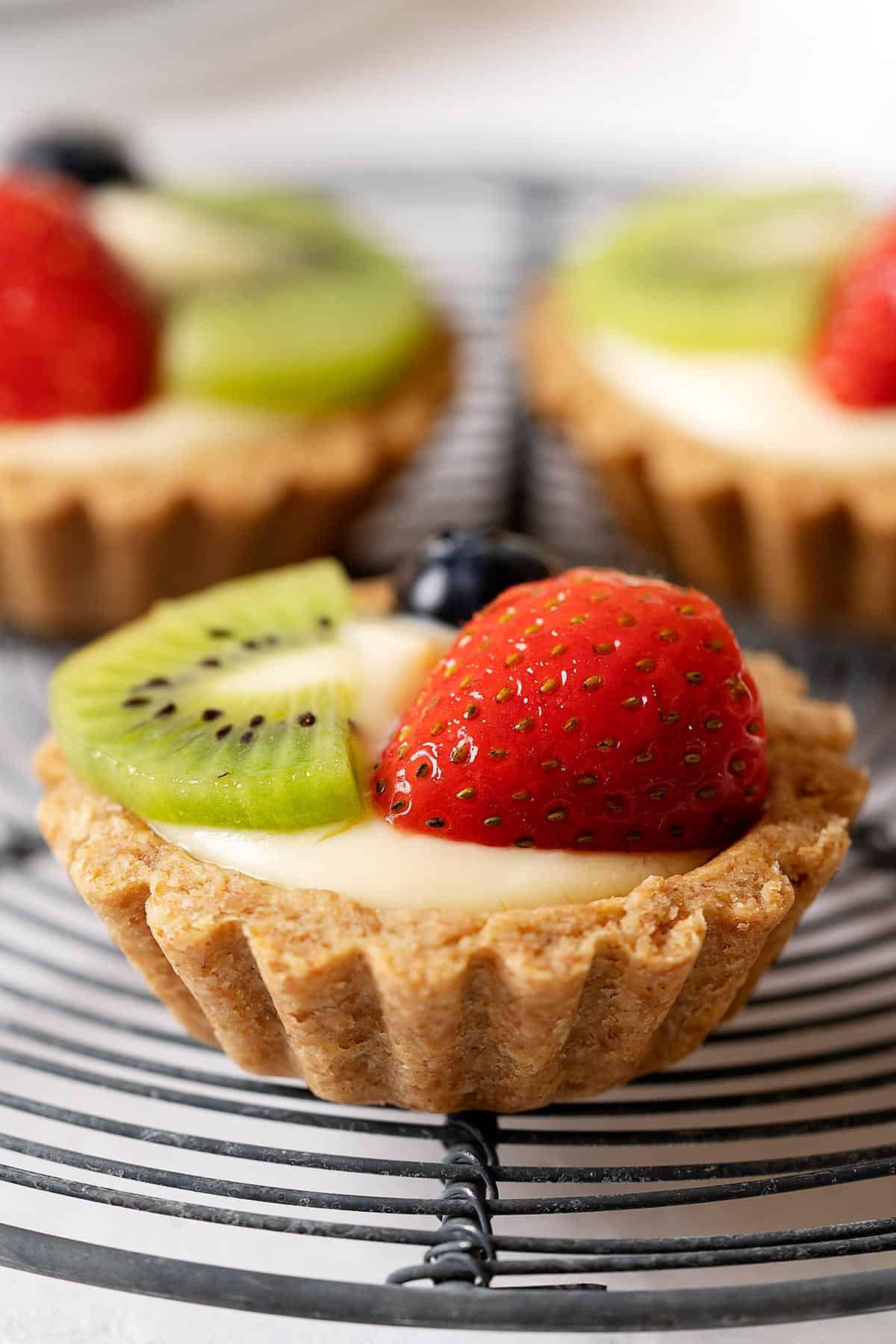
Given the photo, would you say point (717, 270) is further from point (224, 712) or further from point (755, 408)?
point (224, 712)

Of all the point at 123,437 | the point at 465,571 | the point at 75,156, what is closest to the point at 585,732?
Answer: the point at 465,571

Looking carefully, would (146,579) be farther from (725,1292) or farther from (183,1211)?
(725,1292)

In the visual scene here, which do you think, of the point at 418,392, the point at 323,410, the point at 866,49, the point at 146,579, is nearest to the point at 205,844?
the point at 146,579

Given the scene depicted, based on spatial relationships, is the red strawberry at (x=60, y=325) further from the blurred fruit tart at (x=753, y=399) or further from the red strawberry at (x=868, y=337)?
the red strawberry at (x=868, y=337)

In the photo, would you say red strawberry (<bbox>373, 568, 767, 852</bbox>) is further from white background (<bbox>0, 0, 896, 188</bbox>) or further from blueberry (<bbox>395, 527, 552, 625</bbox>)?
white background (<bbox>0, 0, 896, 188</bbox>)

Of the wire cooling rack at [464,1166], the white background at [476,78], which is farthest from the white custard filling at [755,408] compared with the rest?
the white background at [476,78]

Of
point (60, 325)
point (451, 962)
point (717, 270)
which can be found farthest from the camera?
point (717, 270)
